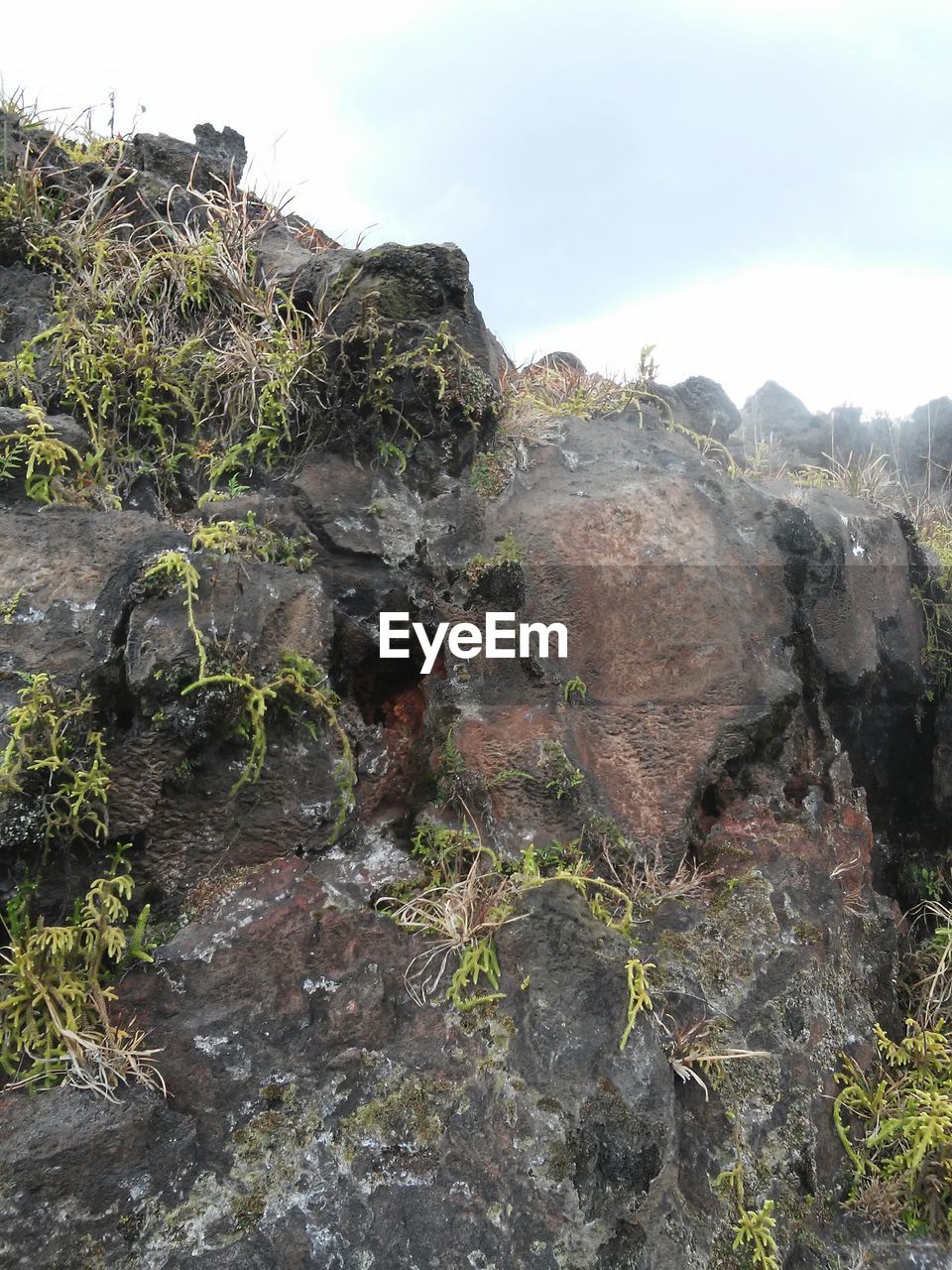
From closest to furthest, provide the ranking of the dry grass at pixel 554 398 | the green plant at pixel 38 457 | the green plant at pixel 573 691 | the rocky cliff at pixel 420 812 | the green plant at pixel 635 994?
the rocky cliff at pixel 420 812 → the green plant at pixel 635 994 → the green plant at pixel 38 457 → the green plant at pixel 573 691 → the dry grass at pixel 554 398

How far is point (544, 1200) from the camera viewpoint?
2342 millimetres

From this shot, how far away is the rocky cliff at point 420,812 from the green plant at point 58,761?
0.05 ft

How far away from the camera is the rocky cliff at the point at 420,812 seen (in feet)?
7.80

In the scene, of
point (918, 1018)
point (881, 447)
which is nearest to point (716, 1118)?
point (918, 1018)

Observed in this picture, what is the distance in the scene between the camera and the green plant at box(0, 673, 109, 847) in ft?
8.43

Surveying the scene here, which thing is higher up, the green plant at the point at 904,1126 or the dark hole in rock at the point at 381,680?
the dark hole in rock at the point at 381,680

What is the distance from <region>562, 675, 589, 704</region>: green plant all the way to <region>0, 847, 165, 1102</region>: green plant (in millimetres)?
1704

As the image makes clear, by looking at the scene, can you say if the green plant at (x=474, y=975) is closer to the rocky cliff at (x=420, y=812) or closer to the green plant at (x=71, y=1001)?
the rocky cliff at (x=420, y=812)

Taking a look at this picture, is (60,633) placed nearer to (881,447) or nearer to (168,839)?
(168,839)

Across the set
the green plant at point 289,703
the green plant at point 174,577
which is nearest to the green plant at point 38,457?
the green plant at point 174,577

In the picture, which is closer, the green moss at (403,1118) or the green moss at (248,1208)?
the green moss at (248,1208)

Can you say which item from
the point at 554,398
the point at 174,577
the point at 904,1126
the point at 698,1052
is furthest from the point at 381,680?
the point at 904,1126

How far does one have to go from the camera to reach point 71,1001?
96.0 inches

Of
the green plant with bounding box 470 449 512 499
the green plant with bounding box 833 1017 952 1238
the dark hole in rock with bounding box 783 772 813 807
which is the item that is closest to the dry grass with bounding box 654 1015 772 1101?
the green plant with bounding box 833 1017 952 1238
